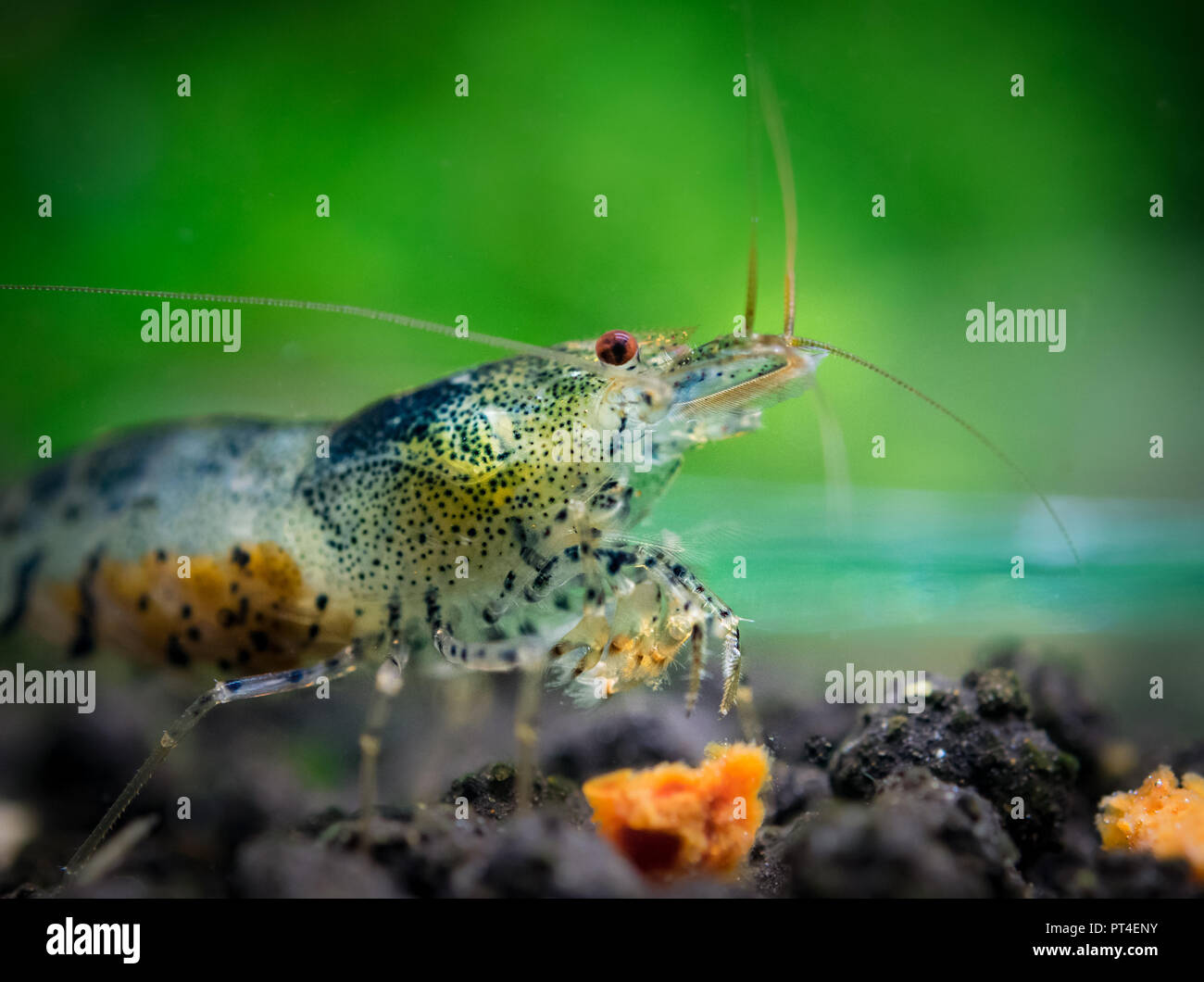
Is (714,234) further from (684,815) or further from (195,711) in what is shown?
(195,711)

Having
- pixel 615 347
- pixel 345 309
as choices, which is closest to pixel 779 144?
pixel 615 347

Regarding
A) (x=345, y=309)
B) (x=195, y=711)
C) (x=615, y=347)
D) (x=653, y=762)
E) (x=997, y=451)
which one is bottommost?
(x=653, y=762)

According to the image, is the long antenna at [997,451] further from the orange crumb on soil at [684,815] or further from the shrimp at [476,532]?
the orange crumb on soil at [684,815]

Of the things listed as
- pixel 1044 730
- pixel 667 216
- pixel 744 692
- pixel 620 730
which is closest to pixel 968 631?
pixel 1044 730

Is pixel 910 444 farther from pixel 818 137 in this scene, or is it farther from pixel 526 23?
pixel 526 23

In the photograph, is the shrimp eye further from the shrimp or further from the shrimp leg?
the shrimp leg

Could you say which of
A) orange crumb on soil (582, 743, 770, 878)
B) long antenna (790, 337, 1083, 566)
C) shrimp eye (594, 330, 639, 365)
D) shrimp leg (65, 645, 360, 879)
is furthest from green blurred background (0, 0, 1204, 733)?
shrimp leg (65, 645, 360, 879)
